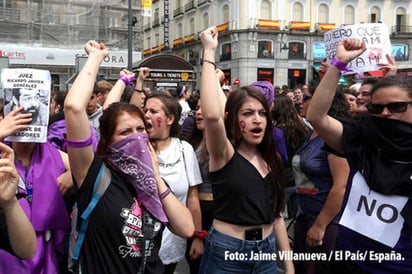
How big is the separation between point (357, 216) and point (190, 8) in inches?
1733

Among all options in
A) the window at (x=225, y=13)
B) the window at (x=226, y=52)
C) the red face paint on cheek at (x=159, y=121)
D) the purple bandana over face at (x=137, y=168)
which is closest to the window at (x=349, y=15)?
the window at (x=225, y=13)

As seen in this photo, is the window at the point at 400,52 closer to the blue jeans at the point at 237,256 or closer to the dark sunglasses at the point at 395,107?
the dark sunglasses at the point at 395,107

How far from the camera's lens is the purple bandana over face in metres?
2.29

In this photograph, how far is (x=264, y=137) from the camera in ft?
9.55

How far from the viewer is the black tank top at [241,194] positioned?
104 inches

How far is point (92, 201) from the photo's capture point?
2178 mm

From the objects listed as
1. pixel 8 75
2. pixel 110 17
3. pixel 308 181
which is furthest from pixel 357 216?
pixel 110 17

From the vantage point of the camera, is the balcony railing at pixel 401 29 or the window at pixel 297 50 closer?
the window at pixel 297 50

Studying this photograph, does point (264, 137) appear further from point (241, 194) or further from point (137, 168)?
point (137, 168)

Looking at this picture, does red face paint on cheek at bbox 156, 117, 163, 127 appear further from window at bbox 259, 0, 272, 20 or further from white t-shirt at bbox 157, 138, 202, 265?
window at bbox 259, 0, 272, 20

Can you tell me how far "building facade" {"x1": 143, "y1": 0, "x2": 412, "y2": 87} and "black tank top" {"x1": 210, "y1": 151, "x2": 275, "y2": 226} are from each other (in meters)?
33.3

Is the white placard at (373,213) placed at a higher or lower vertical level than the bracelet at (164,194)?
lower

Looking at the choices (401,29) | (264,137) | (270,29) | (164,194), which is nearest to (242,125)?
(264,137)

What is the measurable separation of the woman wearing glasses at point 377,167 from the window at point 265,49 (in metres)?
35.1
